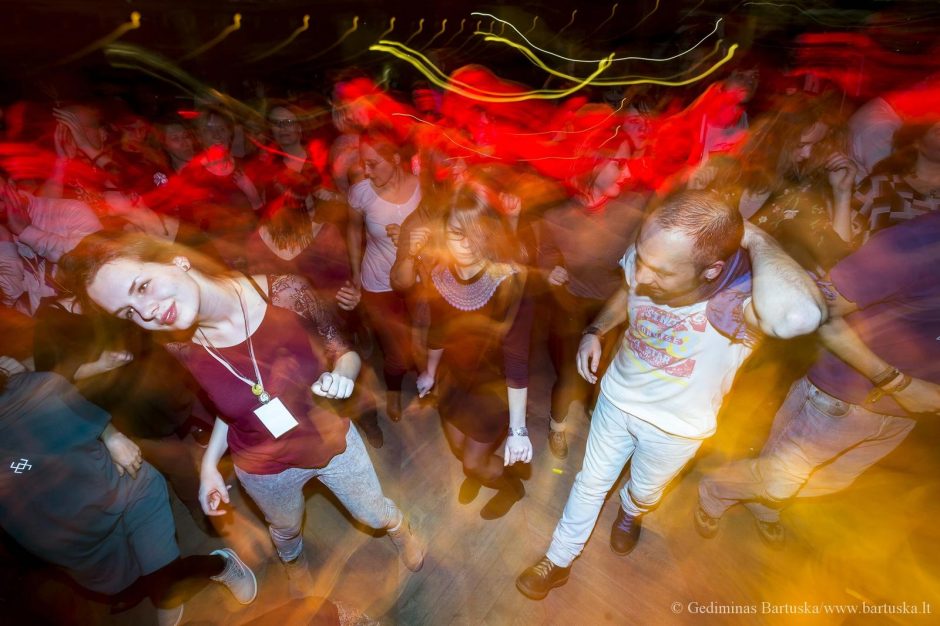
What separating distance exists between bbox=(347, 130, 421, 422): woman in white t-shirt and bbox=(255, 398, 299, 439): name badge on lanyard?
1163 mm

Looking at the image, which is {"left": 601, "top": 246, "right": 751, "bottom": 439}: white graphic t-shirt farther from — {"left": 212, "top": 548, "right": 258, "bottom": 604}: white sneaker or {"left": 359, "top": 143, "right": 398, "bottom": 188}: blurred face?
{"left": 212, "top": 548, "right": 258, "bottom": 604}: white sneaker

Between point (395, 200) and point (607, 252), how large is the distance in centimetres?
136

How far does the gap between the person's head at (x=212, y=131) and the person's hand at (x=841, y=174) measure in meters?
4.29

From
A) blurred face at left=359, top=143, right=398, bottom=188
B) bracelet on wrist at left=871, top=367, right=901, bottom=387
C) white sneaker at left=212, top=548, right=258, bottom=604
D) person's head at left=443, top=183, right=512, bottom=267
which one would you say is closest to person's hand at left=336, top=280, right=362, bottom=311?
blurred face at left=359, top=143, right=398, bottom=188

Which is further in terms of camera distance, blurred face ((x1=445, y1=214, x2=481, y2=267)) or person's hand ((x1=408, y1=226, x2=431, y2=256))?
person's hand ((x1=408, y1=226, x2=431, y2=256))

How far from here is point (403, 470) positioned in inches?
126

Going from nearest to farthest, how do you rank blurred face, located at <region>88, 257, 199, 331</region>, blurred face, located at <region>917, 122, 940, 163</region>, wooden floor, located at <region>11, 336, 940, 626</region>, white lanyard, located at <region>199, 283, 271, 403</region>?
blurred face, located at <region>88, 257, 199, 331</region>, white lanyard, located at <region>199, 283, 271, 403</region>, blurred face, located at <region>917, 122, 940, 163</region>, wooden floor, located at <region>11, 336, 940, 626</region>

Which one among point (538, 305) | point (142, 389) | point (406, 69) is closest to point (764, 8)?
point (406, 69)

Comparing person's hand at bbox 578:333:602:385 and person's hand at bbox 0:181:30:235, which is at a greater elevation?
person's hand at bbox 578:333:602:385

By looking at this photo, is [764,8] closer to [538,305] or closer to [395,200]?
[538,305]

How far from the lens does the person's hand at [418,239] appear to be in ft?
7.88

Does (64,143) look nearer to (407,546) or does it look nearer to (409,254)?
(409,254)

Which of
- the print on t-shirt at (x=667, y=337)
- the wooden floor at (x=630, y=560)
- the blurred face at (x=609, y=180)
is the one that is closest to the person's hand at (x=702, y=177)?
the blurred face at (x=609, y=180)

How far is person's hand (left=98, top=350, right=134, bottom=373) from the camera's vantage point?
211cm
